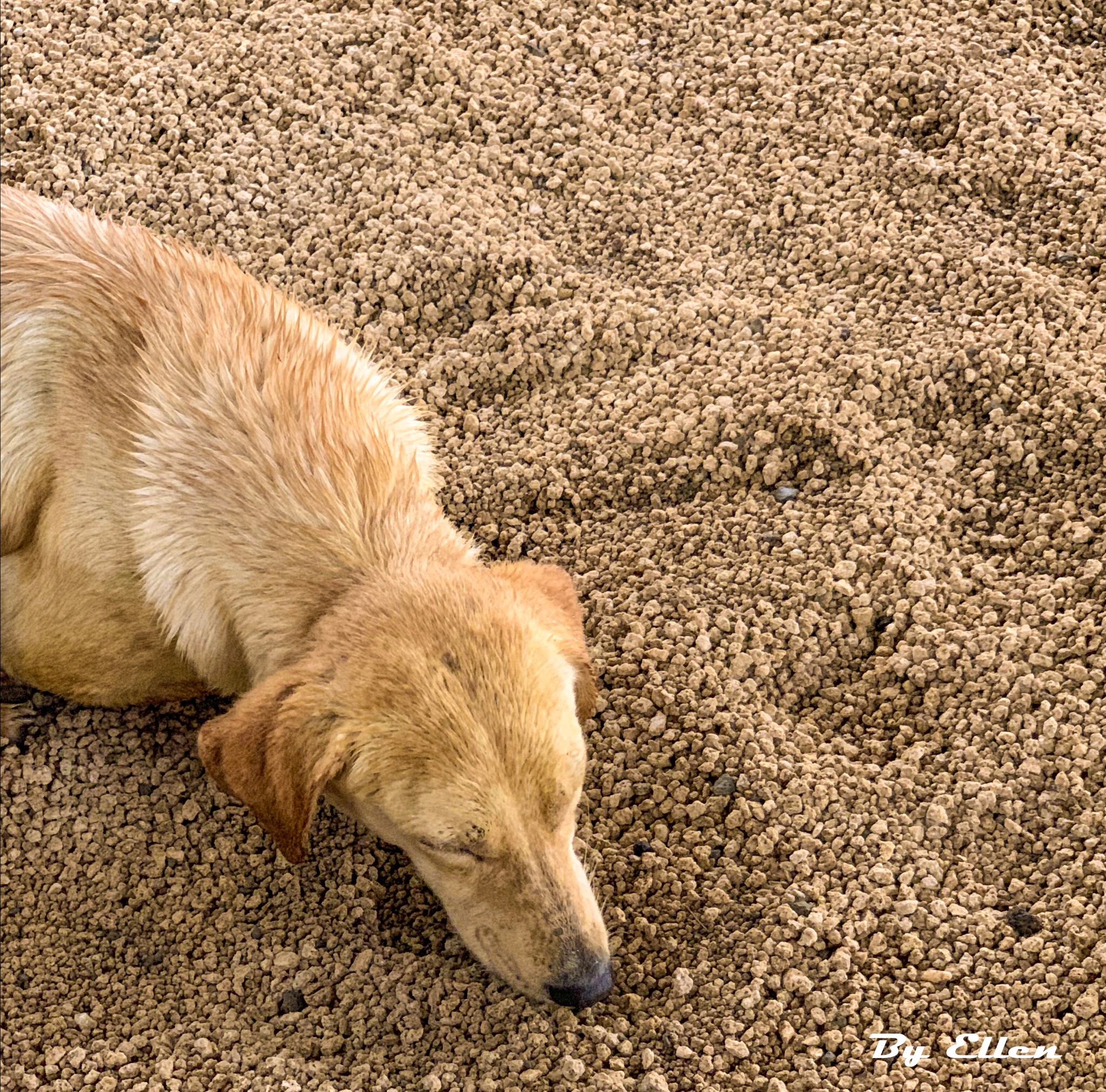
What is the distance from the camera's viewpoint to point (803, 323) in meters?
4.32

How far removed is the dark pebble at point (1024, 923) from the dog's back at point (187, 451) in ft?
5.88

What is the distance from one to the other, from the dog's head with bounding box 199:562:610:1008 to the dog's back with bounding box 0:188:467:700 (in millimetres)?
244

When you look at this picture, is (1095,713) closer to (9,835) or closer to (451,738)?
(451,738)

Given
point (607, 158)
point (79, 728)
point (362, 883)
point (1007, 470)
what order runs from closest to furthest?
1. point (362, 883)
2. point (79, 728)
3. point (1007, 470)
4. point (607, 158)

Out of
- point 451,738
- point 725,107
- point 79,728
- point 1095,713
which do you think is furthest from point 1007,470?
point 79,728

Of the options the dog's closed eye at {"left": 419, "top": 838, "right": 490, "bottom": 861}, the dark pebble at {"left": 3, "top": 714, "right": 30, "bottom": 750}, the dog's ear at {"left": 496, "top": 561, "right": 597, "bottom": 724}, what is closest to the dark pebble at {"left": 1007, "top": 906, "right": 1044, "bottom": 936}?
the dog's ear at {"left": 496, "top": 561, "right": 597, "bottom": 724}

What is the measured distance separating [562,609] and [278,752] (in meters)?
0.80

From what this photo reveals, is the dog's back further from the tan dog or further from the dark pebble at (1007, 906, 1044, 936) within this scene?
the dark pebble at (1007, 906, 1044, 936)

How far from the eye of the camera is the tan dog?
8.86 ft

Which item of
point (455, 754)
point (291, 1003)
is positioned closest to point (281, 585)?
point (455, 754)

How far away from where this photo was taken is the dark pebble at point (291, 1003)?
3.22 meters

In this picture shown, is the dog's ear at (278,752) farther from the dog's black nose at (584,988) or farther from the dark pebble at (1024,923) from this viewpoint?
the dark pebble at (1024,923)

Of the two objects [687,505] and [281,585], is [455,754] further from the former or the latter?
[687,505]

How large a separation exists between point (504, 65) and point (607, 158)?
0.65m
